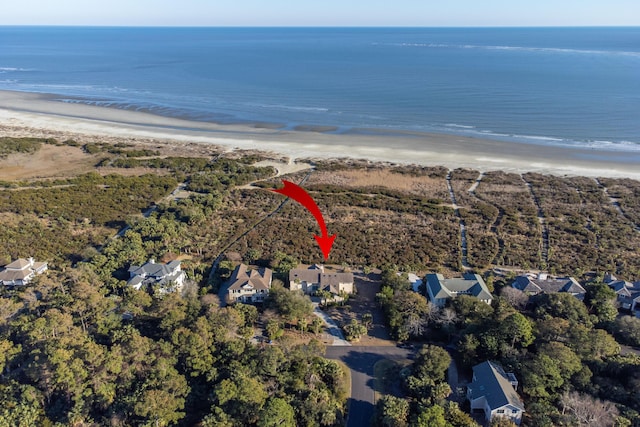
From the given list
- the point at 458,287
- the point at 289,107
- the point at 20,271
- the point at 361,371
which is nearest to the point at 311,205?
the point at 458,287

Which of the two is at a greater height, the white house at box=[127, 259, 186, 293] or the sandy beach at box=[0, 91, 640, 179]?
the sandy beach at box=[0, 91, 640, 179]

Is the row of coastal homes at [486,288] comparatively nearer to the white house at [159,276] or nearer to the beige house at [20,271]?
the white house at [159,276]

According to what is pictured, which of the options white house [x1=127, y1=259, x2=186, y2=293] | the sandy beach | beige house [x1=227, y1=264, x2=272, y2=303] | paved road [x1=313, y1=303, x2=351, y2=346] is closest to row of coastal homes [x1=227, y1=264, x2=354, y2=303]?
beige house [x1=227, y1=264, x2=272, y2=303]

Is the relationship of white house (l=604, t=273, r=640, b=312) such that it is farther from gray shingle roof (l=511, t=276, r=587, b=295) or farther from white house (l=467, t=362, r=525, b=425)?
white house (l=467, t=362, r=525, b=425)

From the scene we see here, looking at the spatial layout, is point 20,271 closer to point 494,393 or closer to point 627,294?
point 494,393

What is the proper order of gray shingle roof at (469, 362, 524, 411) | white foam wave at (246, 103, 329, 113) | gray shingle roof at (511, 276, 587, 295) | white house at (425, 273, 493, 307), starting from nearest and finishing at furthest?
gray shingle roof at (469, 362, 524, 411)
white house at (425, 273, 493, 307)
gray shingle roof at (511, 276, 587, 295)
white foam wave at (246, 103, 329, 113)

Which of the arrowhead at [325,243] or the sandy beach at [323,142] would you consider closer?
the arrowhead at [325,243]

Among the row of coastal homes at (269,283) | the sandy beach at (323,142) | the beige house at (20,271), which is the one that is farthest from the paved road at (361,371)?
the sandy beach at (323,142)
